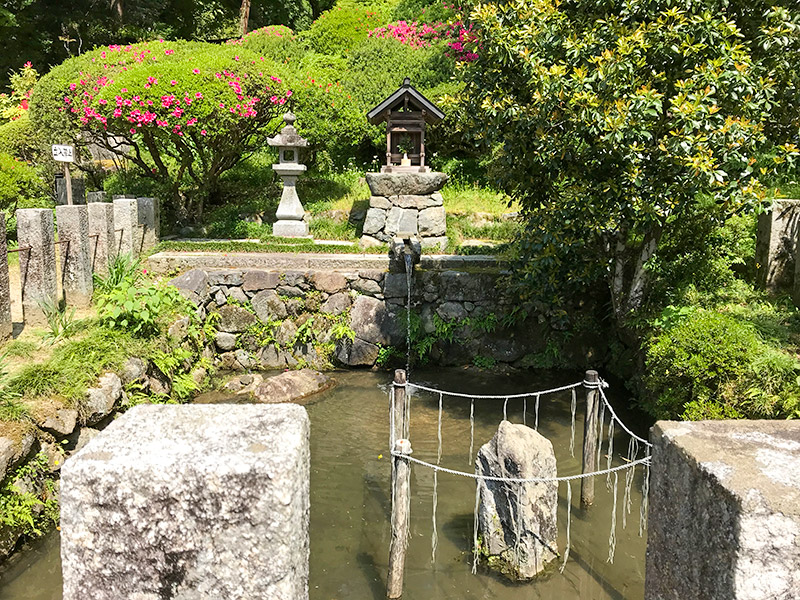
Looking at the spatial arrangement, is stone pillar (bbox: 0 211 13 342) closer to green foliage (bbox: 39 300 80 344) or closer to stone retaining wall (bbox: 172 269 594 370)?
green foliage (bbox: 39 300 80 344)

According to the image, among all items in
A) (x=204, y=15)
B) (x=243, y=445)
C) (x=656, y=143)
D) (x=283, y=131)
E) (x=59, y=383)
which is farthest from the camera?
(x=204, y=15)

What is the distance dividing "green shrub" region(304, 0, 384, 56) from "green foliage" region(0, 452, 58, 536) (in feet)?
61.7

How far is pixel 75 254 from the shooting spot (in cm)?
938

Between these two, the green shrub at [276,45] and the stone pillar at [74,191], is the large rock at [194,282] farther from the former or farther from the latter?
the green shrub at [276,45]

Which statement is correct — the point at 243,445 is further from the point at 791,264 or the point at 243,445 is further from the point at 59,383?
the point at 791,264

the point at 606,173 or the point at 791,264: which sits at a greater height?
the point at 606,173

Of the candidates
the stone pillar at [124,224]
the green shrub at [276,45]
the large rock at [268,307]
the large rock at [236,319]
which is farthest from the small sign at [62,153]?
the green shrub at [276,45]

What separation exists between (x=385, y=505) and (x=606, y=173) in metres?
4.75

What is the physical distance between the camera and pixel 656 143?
743 centimetres

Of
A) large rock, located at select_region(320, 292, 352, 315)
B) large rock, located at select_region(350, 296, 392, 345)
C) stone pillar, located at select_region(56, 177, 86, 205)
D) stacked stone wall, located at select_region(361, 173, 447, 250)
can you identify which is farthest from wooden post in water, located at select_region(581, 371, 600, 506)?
stone pillar, located at select_region(56, 177, 86, 205)

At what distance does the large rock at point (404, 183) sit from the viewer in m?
14.0

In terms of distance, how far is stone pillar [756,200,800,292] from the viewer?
9461mm

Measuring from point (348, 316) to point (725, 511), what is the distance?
Result: 9.96 m

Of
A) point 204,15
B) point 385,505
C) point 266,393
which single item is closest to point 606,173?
point 385,505
